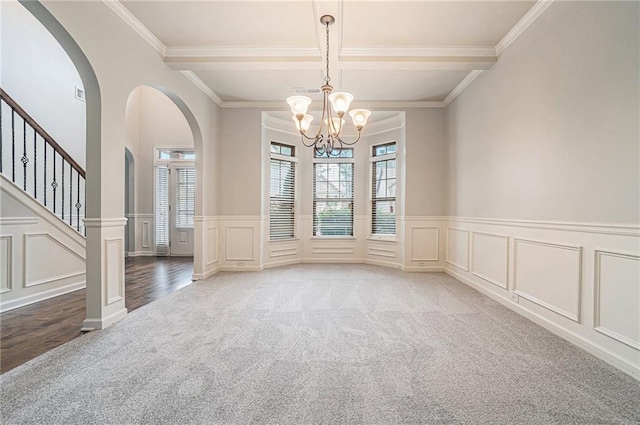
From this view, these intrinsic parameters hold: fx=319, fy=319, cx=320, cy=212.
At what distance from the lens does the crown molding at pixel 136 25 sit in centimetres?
295

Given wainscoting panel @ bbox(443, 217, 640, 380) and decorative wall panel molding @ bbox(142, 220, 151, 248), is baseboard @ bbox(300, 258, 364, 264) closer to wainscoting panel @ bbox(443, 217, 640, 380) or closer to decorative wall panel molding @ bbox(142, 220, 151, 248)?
wainscoting panel @ bbox(443, 217, 640, 380)

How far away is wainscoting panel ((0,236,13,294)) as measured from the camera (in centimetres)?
332

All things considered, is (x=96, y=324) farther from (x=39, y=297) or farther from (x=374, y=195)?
(x=374, y=195)

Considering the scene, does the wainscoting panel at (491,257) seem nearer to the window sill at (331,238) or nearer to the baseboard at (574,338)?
the baseboard at (574,338)

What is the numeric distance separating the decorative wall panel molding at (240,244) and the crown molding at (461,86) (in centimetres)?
399

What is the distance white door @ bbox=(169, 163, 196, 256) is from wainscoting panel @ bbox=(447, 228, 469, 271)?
5711 mm

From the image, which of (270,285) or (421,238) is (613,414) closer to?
(270,285)

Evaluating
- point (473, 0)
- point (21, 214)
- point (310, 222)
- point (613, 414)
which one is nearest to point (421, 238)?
point (310, 222)

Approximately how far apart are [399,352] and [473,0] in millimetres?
3155

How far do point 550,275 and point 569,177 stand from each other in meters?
0.89

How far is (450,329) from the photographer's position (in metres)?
2.85

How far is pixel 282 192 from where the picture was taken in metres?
6.29

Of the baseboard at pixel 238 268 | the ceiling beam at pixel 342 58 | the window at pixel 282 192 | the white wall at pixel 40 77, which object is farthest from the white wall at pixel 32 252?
the window at pixel 282 192

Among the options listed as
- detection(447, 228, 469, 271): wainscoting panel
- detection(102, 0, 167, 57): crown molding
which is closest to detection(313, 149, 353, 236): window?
detection(447, 228, 469, 271): wainscoting panel
